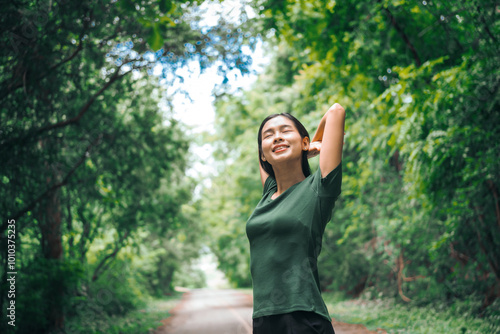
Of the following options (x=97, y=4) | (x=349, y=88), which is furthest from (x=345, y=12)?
(x=97, y=4)

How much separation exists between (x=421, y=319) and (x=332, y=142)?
9170 millimetres

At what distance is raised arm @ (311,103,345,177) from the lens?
176 centimetres

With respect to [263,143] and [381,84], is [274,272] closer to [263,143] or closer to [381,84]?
[263,143]

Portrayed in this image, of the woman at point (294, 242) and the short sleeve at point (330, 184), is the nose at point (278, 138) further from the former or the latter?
the short sleeve at point (330, 184)

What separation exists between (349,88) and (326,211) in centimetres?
683

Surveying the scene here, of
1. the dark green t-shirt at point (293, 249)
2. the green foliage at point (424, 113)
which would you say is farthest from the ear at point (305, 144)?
the green foliage at point (424, 113)

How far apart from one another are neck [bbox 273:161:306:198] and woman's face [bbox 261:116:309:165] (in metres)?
0.05

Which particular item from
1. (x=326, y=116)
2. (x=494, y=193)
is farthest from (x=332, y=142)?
(x=494, y=193)

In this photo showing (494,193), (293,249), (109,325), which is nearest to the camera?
(293,249)

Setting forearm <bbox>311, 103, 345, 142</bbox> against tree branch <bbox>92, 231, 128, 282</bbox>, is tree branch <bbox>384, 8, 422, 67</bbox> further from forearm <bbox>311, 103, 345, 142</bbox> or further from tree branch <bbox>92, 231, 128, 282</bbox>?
tree branch <bbox>92, 231, 128, 282</bbox>

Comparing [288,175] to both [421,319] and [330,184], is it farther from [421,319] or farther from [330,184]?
[421,319]

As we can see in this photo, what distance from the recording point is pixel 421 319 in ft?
30.9

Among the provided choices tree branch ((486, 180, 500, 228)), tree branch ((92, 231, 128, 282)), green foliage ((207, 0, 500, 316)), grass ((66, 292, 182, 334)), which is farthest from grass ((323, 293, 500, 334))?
tree branch ((92, 231, 128, 282))

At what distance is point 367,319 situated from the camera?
10.5 metres
